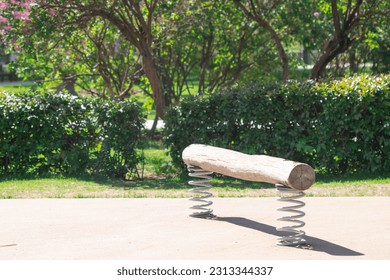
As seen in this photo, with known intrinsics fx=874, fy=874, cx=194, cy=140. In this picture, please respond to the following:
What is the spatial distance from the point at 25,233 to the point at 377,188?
192 inches

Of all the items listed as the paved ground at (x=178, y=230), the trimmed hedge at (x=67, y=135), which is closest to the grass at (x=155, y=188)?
the trimmed hedge at (x=67, y=135)

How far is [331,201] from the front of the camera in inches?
412

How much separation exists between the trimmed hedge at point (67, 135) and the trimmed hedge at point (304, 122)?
33.6 inches

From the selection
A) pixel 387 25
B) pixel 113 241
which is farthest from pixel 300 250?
pixel 387 25

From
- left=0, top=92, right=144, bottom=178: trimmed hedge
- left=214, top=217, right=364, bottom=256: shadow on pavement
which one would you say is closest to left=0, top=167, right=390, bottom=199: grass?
left=0, top=92, right=144, bottom=178: trimmed hedge

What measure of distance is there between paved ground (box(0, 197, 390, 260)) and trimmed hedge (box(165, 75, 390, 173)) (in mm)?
2225

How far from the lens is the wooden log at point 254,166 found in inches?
300

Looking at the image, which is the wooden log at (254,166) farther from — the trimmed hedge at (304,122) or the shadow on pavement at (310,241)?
the trimmed hedge at (304,122)

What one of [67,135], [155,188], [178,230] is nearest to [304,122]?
[155,188]

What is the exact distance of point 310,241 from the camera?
8.24m

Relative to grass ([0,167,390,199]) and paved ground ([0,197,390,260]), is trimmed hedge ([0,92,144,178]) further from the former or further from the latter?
paved ground ([0,197,390,260])

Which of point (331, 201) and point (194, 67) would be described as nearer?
point (331, 201)

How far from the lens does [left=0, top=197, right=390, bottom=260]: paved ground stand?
25.7 ft

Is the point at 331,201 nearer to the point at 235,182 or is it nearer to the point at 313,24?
the point at 235,182
